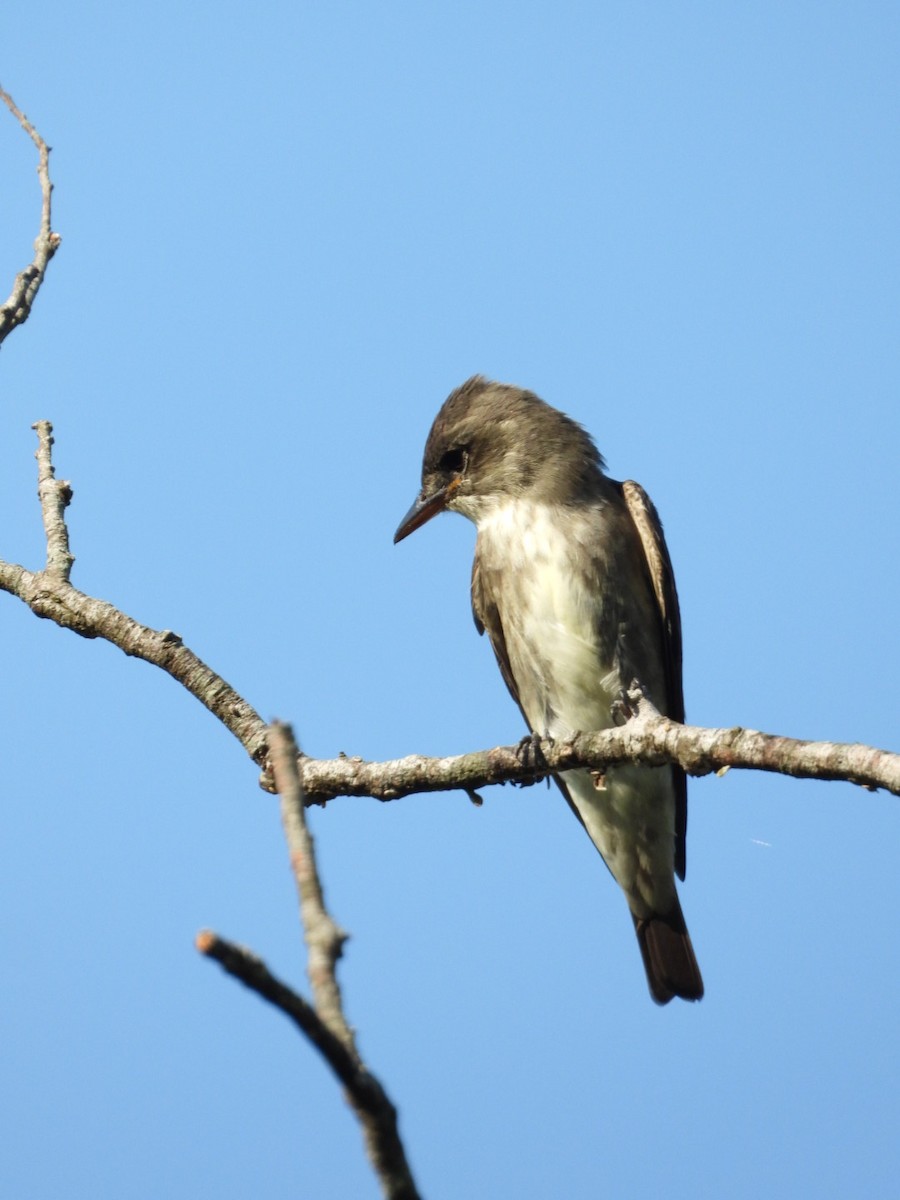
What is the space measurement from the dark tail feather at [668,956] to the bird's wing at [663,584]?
0.86 metres

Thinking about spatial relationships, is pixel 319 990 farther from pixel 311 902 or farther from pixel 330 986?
pixel 311 902

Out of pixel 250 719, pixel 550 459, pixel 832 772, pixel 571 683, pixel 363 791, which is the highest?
pixel 550 459

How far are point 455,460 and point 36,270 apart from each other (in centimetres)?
290

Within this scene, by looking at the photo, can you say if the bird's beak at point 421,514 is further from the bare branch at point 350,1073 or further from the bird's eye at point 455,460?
the bare branch at point 350,1073

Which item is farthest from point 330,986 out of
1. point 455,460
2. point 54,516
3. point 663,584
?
point 455,460

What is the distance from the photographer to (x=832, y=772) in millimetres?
3059

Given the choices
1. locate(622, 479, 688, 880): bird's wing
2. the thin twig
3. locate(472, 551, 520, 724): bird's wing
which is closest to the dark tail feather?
locate(622, 479, 688, 880): bird's wing

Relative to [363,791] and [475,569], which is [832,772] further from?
[475,569]

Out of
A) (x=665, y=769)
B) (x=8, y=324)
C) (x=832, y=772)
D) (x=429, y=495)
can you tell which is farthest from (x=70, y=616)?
(x=665, y=769)

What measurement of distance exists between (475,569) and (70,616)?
2940 millimetres

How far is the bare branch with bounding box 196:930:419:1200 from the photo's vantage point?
5.16 feet

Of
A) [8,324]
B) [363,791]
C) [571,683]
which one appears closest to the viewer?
[363,791]

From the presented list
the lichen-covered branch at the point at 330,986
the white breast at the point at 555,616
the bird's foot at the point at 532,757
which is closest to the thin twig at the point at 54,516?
the bird's foot at the point at 532,757

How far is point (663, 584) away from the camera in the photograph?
6.77 meters
